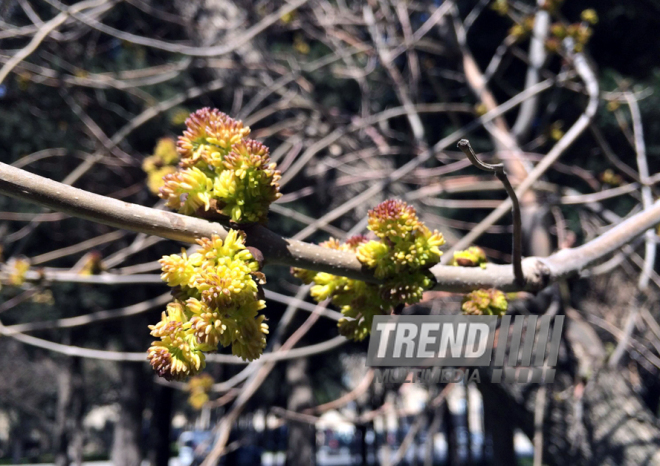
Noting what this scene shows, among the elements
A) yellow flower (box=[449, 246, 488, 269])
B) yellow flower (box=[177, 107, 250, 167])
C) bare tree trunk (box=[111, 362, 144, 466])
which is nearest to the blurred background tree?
bare tree trunk (box=[111, 362, 144, 466])

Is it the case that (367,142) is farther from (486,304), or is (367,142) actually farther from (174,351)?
(174,351)

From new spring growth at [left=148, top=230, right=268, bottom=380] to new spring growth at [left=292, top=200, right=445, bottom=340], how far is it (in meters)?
0.22

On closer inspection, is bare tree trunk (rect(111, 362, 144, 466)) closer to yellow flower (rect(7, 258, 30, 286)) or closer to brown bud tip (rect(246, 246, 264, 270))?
yellow flower (rect(7, 258, 30, 286))

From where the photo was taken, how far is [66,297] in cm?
942

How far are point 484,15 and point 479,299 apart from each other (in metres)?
6.37

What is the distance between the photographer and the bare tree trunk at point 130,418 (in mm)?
8617

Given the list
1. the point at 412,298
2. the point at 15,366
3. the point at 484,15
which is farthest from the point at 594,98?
the point at 15,366

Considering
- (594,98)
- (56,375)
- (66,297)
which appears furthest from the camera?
(56,375)

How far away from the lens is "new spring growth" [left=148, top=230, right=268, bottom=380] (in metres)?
0.70

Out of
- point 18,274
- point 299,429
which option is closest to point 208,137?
point 18,274

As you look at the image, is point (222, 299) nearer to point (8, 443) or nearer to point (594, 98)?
point (594, 98)

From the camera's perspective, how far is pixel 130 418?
8.75 metres

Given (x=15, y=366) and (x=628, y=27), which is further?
(x=15, y=366)

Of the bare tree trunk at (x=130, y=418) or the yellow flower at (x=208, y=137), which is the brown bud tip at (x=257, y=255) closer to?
the yellow flower at (x=208, y=137)
